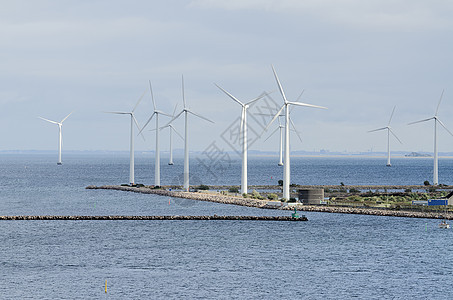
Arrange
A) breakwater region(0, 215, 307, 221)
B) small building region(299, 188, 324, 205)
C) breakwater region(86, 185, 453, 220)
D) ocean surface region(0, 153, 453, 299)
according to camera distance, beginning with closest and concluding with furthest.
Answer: ocean surface region(0, 153, 453, 299) < breakwater region(0, 215, 307, 221) < breakwater region(86, 185, 453, 220) < small building region(299, 188, 324, 205)

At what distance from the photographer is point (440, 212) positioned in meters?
99.3

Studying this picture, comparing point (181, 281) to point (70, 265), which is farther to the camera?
point (70, 265)

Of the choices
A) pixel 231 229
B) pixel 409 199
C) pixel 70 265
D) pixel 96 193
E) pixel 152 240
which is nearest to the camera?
pixel 70 265

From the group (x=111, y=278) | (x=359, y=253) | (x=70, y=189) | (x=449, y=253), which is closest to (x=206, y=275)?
(x=111, y=278)

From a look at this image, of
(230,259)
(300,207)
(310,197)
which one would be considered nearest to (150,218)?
(300,207)

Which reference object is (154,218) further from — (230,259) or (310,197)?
(230,259)

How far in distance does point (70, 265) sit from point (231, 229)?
97.1 feet

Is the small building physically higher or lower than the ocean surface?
higher

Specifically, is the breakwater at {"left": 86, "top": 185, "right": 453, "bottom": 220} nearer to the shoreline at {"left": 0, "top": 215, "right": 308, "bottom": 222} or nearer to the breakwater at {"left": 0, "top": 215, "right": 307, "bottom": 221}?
the shoreline at {"left": 0, "top": 215, "right": 308, "bottom": 222}

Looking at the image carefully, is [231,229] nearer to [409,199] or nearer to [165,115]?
[409,199]

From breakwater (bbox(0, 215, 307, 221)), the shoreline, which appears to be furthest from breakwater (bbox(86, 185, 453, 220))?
breakwater (bbox(0, 215, 307, 221))

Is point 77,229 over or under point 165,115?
under

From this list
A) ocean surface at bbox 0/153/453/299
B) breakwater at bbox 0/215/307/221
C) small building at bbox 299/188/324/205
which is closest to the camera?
ocean surface at bbox 0/153/453/299

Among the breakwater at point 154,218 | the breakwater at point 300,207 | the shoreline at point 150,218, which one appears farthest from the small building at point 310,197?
the breakwater at point 154,218
